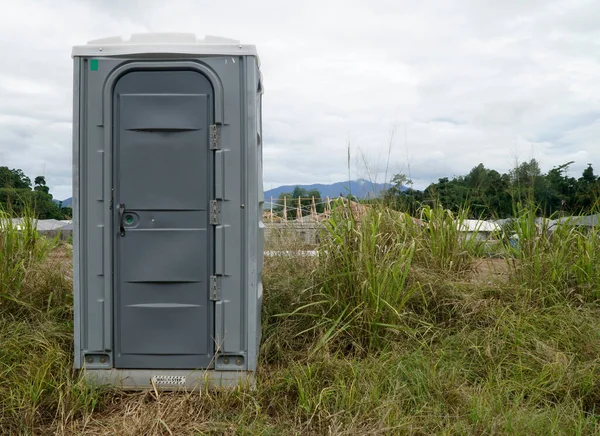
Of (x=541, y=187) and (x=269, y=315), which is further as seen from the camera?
(x=541, y=187)

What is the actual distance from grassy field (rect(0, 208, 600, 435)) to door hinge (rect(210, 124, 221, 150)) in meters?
1.48

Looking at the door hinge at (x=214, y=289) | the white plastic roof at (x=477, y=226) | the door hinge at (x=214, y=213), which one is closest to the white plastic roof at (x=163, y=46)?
the door hinge at (x=214, y=213)

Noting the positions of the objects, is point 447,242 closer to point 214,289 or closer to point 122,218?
point 214,289

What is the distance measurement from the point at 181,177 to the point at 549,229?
3.84 metres

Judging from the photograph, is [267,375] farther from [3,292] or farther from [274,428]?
[3,292]

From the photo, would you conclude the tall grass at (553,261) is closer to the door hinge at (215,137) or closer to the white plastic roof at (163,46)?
the door hinge at (215,137)

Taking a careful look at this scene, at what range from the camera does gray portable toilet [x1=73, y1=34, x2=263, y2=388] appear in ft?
10.9

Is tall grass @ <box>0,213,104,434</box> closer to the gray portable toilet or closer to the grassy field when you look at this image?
the grassy field

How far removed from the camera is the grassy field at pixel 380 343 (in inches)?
122

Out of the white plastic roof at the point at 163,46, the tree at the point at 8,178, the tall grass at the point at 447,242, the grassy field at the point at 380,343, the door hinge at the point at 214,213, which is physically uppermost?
the white plastic roof at the point at 163,46

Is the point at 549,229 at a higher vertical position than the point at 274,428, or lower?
higher

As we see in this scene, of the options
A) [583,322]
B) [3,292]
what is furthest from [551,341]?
[3,292]

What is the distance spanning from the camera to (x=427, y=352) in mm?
3855

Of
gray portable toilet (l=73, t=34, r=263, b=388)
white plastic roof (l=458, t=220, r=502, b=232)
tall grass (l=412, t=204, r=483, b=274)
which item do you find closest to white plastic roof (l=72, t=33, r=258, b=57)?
gray portable toilet (l=73, t=34, r=263, b=388)
